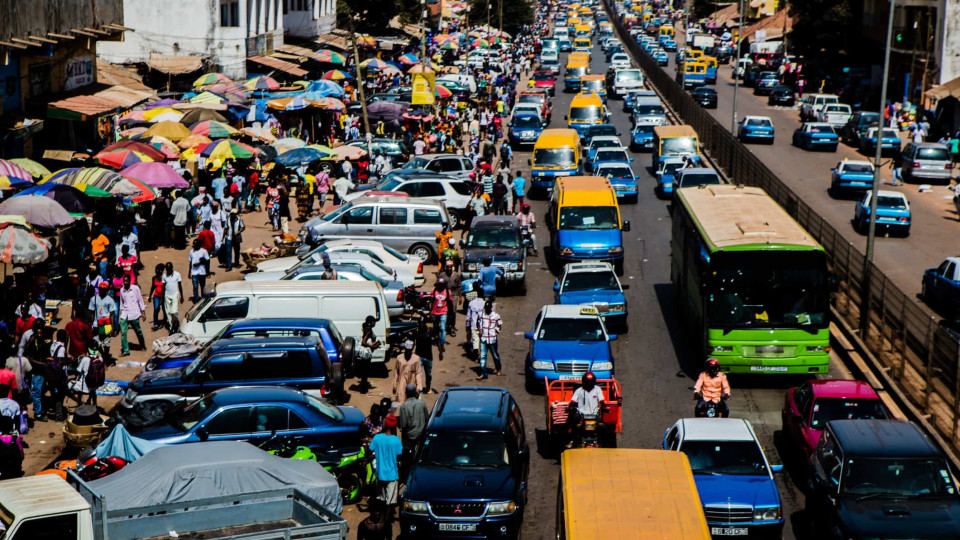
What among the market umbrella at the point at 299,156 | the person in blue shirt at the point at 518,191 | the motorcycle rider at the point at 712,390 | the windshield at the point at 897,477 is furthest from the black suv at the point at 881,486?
the market umbrella at the point at 299,156

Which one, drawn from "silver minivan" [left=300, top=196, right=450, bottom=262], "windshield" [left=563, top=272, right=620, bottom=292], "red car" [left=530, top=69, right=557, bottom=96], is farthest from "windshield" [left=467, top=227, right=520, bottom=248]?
"red car" [left=530, top=69, right=557, bottom=96]

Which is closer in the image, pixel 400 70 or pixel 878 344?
pixel 878 344

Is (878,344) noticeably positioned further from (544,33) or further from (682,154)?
(544,33)

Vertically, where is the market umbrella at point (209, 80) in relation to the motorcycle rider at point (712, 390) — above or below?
above

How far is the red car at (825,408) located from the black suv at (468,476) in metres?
4.27

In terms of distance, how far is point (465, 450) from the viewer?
48.0 feet

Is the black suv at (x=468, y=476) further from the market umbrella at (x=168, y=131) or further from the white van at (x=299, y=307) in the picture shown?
the market umbrella at (x=168, y=131)

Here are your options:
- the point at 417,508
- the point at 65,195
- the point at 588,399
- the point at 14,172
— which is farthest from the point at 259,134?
the point at 417,508

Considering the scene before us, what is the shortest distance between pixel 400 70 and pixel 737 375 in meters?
57.2

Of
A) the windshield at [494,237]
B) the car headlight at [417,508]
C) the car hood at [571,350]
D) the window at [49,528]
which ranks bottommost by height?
the car headlight at [417,508]

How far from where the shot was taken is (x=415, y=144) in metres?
46.5

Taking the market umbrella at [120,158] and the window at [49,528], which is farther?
the market umbrella at [120,158]

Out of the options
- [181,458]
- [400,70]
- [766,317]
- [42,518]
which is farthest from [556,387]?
[400,70]

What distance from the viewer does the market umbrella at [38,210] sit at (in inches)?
941
